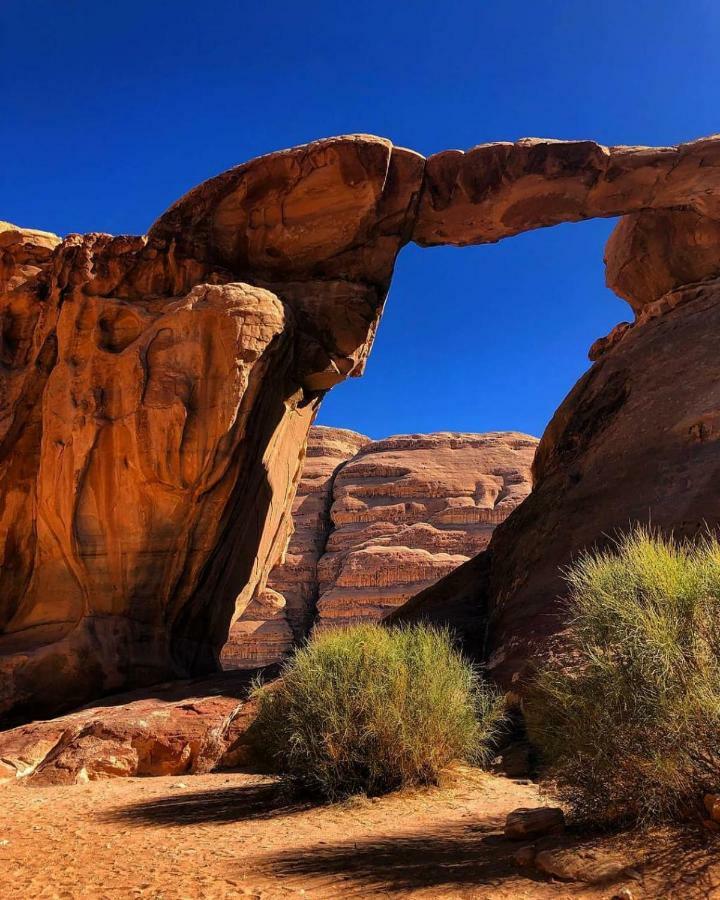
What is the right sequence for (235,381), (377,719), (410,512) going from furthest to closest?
(410,512)
(235,381)
(377,719)

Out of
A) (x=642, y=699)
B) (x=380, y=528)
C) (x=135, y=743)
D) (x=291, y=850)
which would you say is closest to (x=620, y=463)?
(x=135, y=743)

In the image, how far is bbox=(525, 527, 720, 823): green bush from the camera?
4734 mm

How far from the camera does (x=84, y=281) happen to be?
16.6 metres

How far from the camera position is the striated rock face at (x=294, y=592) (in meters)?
44.7

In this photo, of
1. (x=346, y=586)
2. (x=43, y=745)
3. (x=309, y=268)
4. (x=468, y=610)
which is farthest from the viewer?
(x=346, y=586)

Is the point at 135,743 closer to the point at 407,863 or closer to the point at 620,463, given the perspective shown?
the point at 407,863

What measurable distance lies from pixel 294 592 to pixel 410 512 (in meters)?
8.82

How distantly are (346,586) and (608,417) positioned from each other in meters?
31.1

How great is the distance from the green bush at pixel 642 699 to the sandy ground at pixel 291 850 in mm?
327

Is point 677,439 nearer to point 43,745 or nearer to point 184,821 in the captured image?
point 184,821

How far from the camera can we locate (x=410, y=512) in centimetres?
5000

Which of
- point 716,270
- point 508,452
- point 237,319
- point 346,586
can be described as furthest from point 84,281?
point 508,452

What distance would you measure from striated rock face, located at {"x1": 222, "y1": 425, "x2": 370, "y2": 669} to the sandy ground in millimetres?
31905

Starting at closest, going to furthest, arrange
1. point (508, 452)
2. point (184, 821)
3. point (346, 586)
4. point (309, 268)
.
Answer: point (184, 821)
point (309, 268)
point (346, 586)
point (508, 452)
